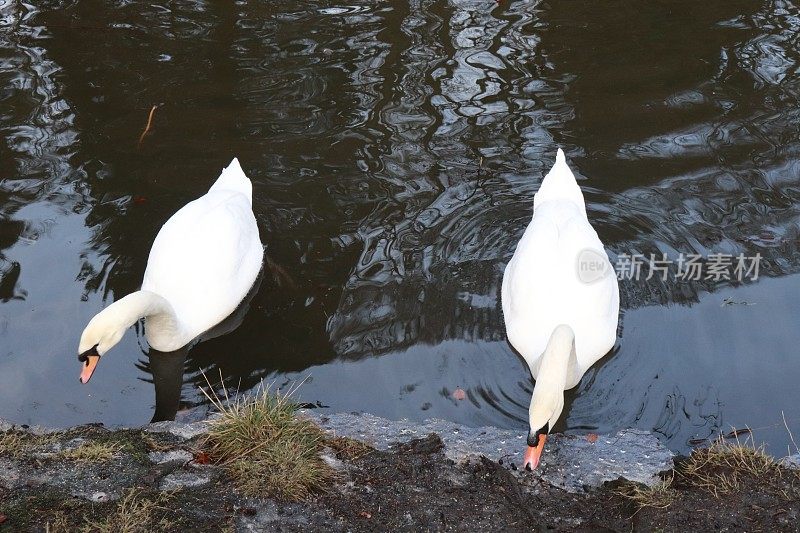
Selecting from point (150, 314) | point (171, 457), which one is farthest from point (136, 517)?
point (150, 314)

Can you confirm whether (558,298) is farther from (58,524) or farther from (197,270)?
(58,524)

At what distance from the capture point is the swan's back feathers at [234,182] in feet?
22.6

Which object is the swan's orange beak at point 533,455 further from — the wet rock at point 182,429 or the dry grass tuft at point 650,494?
the wet rock at point 182,429

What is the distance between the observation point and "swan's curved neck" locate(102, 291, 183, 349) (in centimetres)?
542

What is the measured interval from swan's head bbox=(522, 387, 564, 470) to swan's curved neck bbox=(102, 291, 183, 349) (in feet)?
8.18

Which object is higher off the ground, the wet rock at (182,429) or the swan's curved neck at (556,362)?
the swan's curved neck at (556,362)

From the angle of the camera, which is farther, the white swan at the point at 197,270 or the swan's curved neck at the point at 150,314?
the white swan at the point at 197,270

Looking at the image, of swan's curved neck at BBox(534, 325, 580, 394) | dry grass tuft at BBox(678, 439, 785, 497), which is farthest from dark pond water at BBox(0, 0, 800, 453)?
dry grass tuft at BBox(678, 439, 785, 497)

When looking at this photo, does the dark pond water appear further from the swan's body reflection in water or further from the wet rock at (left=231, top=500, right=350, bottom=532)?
the wet rock at (left=231, top=500, right=350, bottom=532)

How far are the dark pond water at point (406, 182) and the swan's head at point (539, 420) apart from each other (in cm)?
74

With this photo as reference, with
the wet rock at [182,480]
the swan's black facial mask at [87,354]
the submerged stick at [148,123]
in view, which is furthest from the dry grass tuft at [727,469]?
the submerged stick at [148,123]

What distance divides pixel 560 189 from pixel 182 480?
3552 mm

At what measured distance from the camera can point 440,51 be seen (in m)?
9.11

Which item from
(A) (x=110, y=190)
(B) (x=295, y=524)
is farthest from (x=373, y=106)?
(B) (x=295, y=524)
